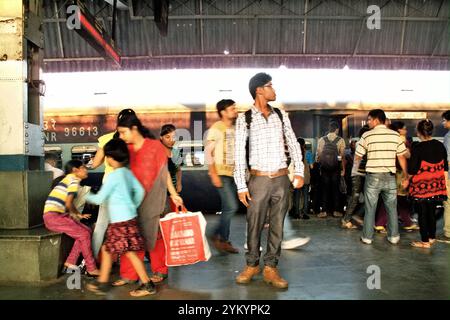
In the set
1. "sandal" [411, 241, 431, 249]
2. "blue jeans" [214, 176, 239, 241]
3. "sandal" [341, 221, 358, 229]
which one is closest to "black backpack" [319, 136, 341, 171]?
"sandal" [341, 221, 358, 229]

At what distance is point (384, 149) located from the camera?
19.5 feet

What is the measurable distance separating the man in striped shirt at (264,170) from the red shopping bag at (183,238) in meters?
0.50

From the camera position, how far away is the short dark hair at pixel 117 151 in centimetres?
385

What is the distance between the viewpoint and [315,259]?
5191mm

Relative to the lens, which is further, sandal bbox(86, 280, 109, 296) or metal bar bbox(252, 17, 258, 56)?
metal bar bbox(252, 17, 258, 56)

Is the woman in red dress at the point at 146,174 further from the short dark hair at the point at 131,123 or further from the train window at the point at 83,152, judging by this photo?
the train window at the point at 83,152

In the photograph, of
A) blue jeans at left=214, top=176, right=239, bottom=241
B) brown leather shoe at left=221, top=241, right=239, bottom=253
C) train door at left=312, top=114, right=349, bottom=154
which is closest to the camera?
blue jeans at left=214, top=176, right=239, bottom=241

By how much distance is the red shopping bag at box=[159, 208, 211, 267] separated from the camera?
167 inches

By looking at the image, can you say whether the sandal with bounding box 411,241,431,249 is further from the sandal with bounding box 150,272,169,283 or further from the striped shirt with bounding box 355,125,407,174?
the sandal with bounding box 150,272,169,283

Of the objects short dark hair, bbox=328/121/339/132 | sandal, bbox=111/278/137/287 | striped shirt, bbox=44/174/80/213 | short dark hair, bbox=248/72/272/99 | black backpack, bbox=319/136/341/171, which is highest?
short dark hair, bbox=248/72/272/99

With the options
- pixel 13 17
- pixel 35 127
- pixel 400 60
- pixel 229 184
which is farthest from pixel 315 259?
pixel 400 60

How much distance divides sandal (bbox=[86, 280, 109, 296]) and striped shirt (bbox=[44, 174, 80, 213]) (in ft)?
2.93

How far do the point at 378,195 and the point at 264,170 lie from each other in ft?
8.79
